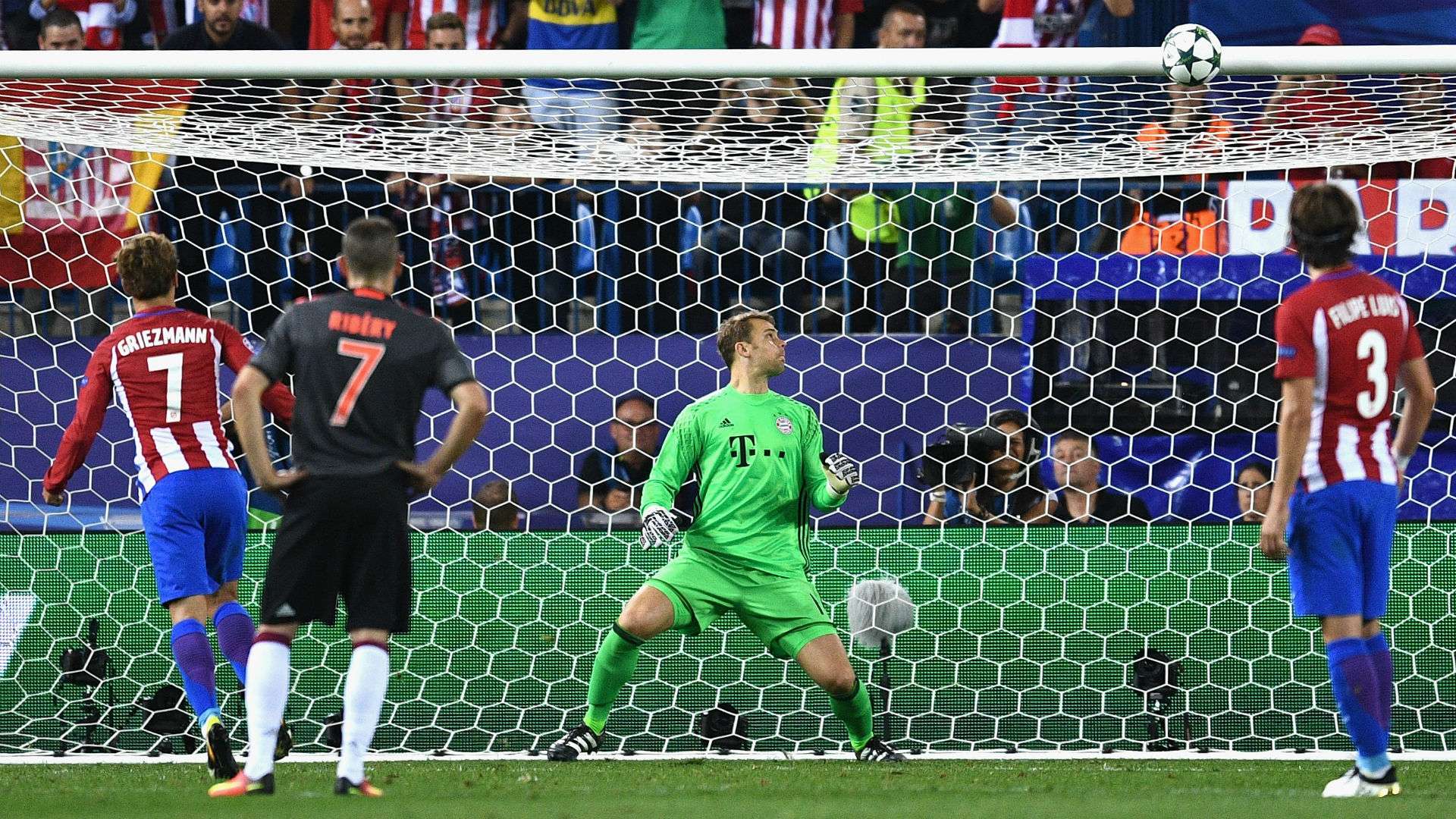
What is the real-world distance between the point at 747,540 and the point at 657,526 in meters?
0.38

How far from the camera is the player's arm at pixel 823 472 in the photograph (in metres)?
5.91

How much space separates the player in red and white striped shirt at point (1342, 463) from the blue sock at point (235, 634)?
3.09 m

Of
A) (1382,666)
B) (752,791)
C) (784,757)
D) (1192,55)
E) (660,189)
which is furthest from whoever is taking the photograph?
(660,189)

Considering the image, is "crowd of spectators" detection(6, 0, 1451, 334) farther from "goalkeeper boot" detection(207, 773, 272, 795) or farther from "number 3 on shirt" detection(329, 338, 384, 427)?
"goalkeeper boot" detection(207, 773, 272, 795)

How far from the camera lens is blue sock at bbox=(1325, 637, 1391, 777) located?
4305mm

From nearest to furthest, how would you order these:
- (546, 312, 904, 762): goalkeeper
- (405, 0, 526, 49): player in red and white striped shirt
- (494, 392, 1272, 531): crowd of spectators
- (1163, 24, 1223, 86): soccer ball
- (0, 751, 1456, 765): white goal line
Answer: (1163, 24, 1223, 86): soccer ball → (546, 312, 904, 762): goalkeeper → (0, 751, 1456, 765): white goal line → (494, 392, 1272, 531): crowd of spectators → (405, 0, 526, 49): player in red and white striped shirt

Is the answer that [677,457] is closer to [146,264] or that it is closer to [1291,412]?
[146,264]

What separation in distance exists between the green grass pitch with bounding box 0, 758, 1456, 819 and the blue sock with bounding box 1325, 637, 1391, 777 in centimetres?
13

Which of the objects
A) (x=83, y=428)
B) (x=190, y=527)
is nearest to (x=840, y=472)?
(x=190, y=527)

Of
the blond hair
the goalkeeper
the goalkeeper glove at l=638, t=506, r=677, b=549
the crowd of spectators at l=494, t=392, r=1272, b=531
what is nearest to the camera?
the blond hair

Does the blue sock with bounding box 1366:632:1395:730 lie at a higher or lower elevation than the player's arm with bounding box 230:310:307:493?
lower

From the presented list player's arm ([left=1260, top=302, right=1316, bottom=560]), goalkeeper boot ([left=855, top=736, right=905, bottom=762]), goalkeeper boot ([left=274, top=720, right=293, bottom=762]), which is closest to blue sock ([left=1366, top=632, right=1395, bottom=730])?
player's arm ([left=1260, top=302, right=1316, bottom=560])

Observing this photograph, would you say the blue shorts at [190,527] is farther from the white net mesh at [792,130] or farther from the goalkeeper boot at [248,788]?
the white net mesh at [792,130]

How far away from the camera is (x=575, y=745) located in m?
6.15
